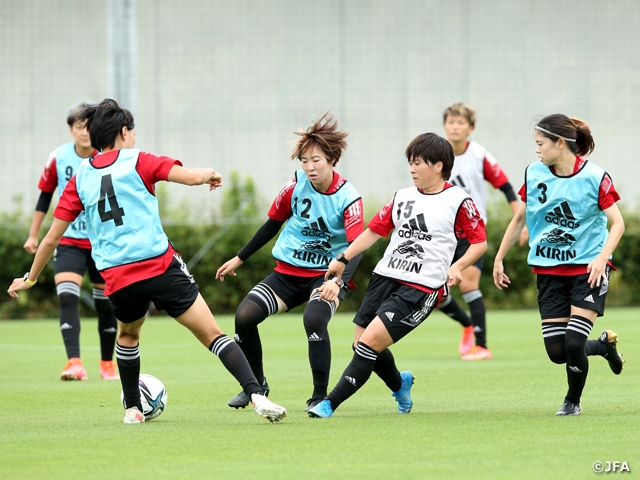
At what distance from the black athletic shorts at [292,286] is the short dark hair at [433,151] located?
1.13 meters

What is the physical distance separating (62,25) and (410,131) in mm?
6593

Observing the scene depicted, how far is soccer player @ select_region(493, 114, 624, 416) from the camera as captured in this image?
256 inches

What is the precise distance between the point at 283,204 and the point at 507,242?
4.91 ft

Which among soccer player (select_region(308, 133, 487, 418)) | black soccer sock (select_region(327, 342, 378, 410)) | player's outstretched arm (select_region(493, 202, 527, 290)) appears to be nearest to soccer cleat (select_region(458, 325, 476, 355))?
player's outstretched arm (select_region(493, 202, 527, 290))

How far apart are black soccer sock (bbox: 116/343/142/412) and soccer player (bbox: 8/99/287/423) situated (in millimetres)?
248

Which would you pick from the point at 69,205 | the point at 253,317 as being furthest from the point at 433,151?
the point at 69,205

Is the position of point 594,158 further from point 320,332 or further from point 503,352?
point 320,332

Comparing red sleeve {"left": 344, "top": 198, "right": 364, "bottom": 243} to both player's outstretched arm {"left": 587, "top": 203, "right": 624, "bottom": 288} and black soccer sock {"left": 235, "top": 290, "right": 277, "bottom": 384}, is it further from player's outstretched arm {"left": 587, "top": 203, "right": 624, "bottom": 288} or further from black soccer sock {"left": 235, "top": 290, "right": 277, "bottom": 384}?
player's outstretched arm {"left": 587, "top": 203, "right": 624, "bottom": 288}

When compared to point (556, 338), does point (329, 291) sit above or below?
above

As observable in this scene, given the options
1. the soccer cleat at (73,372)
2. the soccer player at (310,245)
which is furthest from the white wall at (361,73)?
the soccer player at (310,245)

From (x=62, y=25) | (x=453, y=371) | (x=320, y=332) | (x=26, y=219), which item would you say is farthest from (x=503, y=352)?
(x=62, y=25)

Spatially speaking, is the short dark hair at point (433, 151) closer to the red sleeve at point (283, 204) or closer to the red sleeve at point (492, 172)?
the red sleeve at point (283, 204)

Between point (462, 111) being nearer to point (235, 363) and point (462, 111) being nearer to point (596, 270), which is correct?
point (596, 270)

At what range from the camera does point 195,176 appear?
19.1ft
